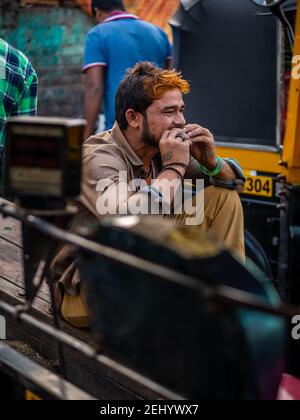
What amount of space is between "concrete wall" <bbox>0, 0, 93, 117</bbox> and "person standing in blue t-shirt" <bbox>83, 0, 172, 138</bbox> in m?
4.78

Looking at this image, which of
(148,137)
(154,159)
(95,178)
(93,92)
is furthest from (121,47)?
(95,178)

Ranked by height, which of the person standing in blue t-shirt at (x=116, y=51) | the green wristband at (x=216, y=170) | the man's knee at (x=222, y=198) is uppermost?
the person standing in blue t-shirt at (x=116, y=51)

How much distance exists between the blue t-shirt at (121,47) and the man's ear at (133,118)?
2611 millimetres

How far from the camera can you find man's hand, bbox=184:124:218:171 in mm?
3244

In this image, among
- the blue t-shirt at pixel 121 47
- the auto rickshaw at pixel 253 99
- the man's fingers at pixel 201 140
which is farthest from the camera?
the blue t-shirt at pixel 121 47

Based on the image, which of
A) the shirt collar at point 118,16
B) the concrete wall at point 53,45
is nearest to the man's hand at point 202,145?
the shirt collar at point 118,16

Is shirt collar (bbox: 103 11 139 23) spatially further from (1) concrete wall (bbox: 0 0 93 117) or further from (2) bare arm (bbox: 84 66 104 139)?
(1) concrete wall (bbox: 0 0 93 117)

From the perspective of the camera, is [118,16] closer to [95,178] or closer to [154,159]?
[154,159]

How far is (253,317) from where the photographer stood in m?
1.71

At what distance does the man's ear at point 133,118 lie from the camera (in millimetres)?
3295

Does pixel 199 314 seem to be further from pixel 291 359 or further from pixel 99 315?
pixel 291 359

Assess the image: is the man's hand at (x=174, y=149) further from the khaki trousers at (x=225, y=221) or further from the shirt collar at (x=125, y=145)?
the khaki trousers at (x=225, y=221)

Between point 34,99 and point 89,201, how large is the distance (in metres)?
1.04
